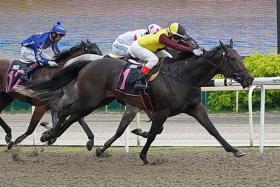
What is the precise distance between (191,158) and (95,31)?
19622 millimetres

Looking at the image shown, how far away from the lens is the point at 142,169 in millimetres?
9406

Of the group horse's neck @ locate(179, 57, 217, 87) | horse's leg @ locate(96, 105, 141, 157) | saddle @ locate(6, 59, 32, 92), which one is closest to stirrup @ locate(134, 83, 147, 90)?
horse's neck @ locate(179, 57, 217, 87)

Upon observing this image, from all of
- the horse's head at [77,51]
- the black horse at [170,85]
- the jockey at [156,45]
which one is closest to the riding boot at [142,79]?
the jockey at [156,45]

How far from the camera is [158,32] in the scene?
1013 centimetres

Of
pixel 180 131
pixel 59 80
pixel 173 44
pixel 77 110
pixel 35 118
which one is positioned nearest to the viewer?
pixel 173 44

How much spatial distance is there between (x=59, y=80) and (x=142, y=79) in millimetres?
1656

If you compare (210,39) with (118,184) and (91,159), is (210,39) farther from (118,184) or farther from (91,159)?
(118,184)

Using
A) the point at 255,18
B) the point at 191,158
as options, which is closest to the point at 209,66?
the point at 191,158

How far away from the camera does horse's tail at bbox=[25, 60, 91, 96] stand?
11.1 metres

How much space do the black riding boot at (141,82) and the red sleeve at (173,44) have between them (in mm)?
511

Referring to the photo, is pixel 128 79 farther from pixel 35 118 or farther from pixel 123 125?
pixel 35 118

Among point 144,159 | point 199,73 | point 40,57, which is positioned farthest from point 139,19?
point 144,159

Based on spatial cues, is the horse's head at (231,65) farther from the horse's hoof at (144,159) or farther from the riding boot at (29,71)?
the riding boot at (29,71)

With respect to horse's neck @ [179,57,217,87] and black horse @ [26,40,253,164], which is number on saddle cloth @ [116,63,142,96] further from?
horse's neck @ [179,57,217,87]
